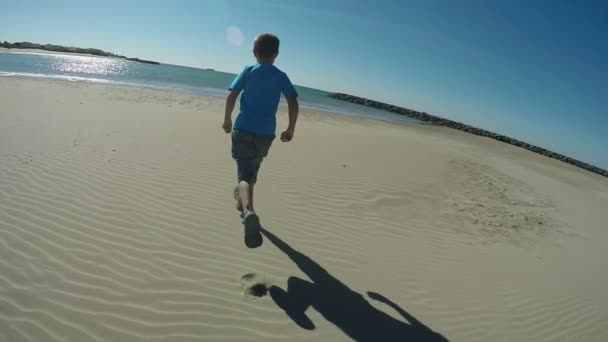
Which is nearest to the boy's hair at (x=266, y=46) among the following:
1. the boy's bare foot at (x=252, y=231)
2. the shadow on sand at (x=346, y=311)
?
the boy's bare foot at (x=252, y=231)

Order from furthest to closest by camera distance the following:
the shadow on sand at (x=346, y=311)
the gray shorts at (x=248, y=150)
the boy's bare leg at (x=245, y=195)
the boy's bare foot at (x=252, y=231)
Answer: the gray shorts at (x=248, y=150)
the boy's bare leg at (x=245, y=195)
the boy's bare foot at (x=252, y=231)
the shadow on sand at (x=346, y=311)

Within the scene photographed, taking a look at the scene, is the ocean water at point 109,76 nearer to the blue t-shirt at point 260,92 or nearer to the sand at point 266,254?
the sand at point 266,254

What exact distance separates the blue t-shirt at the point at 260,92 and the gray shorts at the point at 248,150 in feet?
0.24

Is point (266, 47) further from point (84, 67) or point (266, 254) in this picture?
point (84, 67)

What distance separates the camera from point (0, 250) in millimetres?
3377

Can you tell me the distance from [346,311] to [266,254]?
1182 mm

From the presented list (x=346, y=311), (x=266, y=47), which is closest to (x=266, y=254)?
(x=346, y=311)

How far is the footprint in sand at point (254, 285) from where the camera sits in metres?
3.25

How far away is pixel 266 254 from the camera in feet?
13.1

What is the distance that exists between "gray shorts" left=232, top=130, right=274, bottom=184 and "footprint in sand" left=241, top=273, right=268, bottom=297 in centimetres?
99

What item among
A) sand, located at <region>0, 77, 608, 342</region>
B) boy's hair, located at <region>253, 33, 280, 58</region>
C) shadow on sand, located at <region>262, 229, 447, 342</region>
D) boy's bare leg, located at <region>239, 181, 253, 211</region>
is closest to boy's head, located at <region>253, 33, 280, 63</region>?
boy's hair, located at <region>253, 33, 280, 58</region>

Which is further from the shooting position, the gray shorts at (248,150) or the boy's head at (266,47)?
the gray shorts at (248,150)

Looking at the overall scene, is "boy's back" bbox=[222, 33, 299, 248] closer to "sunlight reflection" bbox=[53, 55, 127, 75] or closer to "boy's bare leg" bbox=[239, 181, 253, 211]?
"boy's bare leg" bbox=[239, 181, 253, 211]

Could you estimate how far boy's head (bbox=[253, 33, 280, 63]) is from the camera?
11.7 ft
